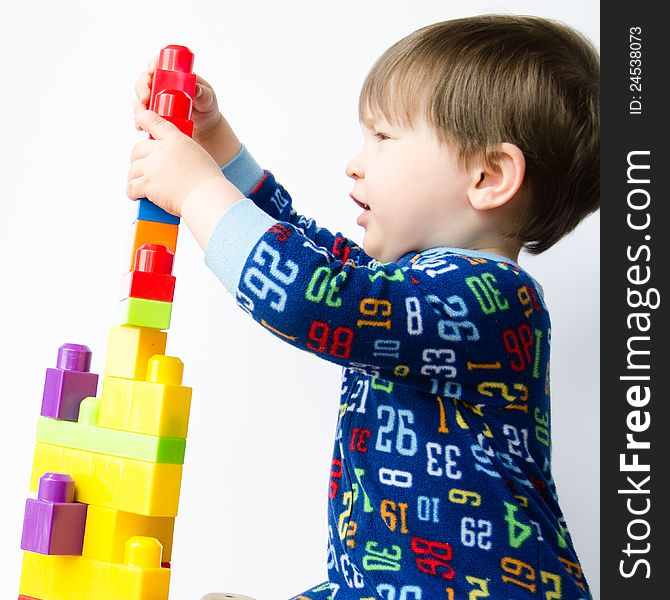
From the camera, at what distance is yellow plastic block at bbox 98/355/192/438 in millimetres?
710

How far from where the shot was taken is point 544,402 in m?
0.83

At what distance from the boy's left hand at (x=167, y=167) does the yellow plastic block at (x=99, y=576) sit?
26 cm

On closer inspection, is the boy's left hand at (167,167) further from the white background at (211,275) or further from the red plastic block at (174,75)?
the white background at (211,275)

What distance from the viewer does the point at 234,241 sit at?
69 centimetres

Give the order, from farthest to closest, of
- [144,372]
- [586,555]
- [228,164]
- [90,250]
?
[90,250]
[586,555]
[228,164]
[144,372]

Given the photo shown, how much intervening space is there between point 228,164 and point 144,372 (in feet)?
1.00

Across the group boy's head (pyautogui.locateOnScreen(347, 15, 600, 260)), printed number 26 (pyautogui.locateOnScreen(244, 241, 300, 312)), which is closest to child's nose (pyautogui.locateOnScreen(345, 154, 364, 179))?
boy's head (pyautogui.locateOnScreen(347, 15, 600, 260))

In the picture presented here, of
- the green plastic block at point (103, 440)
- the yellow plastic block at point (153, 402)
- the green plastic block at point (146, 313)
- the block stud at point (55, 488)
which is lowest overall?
the block stud at point (55, 488)

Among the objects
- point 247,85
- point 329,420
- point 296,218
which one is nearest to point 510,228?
point 296,218

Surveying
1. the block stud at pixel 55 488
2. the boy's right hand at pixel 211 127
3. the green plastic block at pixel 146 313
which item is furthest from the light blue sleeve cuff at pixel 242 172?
the block stud at pixel 55 488

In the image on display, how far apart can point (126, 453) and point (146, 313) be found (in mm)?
109

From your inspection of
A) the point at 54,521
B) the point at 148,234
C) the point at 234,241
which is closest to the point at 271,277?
the point at 234,241

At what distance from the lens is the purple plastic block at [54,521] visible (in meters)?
0.72

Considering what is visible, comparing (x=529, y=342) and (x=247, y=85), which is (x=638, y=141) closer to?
(x=529, y=342)
